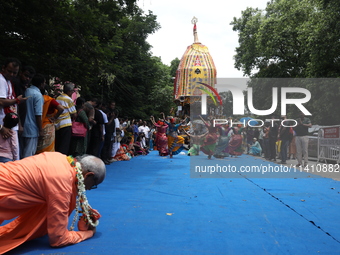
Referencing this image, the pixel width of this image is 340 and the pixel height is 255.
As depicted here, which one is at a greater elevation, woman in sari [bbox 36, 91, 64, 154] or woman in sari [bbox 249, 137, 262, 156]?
woman in sari [bbox 36, 91, 64, 154]

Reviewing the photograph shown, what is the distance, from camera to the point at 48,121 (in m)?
5.70

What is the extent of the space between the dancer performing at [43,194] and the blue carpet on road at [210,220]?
0.13 m

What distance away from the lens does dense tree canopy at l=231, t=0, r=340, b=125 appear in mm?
18172

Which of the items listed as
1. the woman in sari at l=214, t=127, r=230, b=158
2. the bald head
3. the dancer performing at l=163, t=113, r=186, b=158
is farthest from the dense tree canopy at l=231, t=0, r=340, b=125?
the bald head

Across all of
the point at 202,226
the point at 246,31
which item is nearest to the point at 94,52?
the point at 202,226

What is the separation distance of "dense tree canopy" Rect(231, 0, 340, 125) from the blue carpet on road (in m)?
13.1

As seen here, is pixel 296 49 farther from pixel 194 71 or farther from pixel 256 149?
pixel 256 149

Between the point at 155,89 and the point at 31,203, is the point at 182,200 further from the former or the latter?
the point at 155,89

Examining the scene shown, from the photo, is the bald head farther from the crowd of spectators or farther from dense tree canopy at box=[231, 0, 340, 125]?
dense tree canopy at box=[231, 0, 340, 125]

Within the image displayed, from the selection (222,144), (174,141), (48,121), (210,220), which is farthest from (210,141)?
(210,220)

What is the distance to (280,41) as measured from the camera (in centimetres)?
2609

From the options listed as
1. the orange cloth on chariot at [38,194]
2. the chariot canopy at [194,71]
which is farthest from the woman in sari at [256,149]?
the orange cloth on chariot at [38,194]

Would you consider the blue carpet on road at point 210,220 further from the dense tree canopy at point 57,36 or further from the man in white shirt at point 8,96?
the dense tree canopy at point 57,36

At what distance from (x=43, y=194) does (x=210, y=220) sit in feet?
6.33
